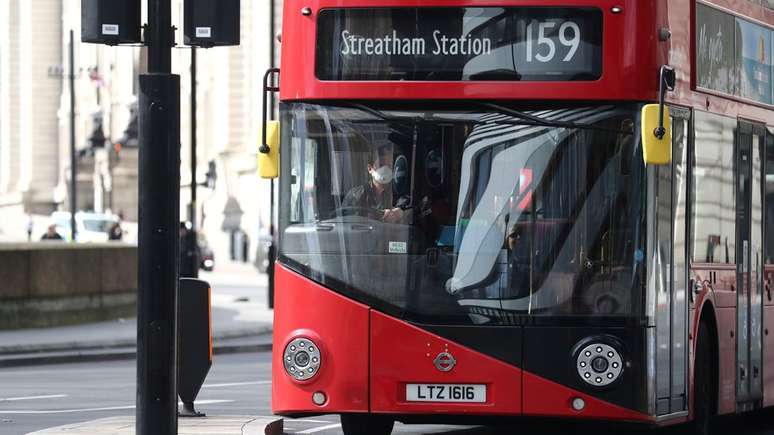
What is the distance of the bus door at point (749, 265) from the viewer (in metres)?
14.4

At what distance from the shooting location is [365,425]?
1341cm

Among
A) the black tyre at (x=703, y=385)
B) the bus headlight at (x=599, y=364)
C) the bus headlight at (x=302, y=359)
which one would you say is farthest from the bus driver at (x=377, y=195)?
the black tyre at (x=703, y=385)

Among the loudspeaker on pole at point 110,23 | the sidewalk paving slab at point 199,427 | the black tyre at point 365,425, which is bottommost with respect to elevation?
the sidewalk paving slab at point 199,427

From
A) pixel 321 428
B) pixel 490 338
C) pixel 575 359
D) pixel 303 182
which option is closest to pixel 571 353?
pixel 575 359

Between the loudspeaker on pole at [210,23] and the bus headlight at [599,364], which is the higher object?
the loudspeaker on pole at [210,23]

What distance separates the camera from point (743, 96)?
14453 millimetres

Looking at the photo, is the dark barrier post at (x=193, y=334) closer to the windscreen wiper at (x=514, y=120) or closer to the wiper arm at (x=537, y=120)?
the windscreen wiper at (x=514, y=120)

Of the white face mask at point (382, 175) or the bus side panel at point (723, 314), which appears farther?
the bus side panel at point (723, 314)

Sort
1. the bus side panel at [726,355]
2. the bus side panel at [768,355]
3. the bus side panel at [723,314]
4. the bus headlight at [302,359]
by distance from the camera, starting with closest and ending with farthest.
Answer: the bus headlight at [302,359], the bus side panel at [723,314], the bus side panel at [726,355], the bus side panel at [768,355]

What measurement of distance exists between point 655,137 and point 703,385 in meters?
2.23

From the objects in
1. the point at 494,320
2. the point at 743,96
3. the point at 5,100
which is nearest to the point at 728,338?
the point at 743,96

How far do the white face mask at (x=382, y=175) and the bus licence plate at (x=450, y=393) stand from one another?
1.21 meters

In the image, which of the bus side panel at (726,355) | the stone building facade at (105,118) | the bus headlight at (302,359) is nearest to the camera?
the bus headlight at (302,359)

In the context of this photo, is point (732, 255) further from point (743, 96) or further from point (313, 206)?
point (313, 206)
